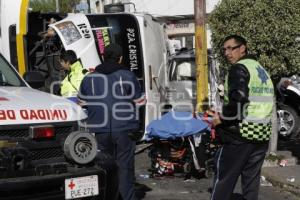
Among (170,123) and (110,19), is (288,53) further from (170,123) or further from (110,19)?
(110,19)

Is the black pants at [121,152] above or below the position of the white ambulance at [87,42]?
below

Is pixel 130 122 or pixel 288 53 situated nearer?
pixel 130 122

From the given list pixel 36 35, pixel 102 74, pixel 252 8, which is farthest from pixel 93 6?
pixel 102 74

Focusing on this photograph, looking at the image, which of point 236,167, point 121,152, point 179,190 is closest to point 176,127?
point 179,190

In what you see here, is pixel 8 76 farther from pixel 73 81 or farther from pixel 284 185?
pixel 284 185

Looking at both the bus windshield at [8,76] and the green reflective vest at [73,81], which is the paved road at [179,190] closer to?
the green reflective vest at [73,81]

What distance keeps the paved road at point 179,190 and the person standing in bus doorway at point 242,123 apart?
66.2 inches

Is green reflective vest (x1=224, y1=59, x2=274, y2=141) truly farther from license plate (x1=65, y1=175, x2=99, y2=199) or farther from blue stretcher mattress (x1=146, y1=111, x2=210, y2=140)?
blue stretcher mattress (x1=146, y1=111, x2=210, y2=140)

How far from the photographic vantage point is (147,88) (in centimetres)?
1109

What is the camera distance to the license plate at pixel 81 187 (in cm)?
503

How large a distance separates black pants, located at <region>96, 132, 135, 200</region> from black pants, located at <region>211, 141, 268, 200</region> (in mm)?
994

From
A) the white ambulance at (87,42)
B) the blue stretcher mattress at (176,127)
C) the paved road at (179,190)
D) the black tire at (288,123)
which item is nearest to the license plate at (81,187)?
the paved road at (179,190)

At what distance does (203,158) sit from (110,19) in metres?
3.81

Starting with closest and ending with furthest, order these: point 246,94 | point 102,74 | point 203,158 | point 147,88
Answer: point 246,94 < point 102,74 < point 203,158 < point 147,88
